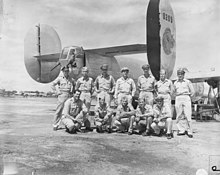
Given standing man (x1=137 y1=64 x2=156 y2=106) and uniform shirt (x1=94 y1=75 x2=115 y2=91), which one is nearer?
standing man (x1=137 y1=64 x2=156 y2=106)

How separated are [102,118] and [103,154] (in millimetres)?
1772

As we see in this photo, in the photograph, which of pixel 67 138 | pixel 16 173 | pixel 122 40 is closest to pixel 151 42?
pixel 122 40

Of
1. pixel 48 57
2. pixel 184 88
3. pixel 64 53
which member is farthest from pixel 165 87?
pixel 48 57

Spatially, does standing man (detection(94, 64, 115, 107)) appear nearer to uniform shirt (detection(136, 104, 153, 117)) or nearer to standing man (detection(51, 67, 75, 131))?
standing man (detection(51, 67, 75, 131))

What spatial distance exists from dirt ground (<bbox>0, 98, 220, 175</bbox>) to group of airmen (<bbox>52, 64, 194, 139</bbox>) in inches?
11.5

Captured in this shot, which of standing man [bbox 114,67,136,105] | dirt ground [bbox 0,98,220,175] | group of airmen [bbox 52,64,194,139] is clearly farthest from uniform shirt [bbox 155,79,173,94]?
dirt ground [bbox 0,98,220,175]

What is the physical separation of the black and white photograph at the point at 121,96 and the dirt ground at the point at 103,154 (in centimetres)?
1

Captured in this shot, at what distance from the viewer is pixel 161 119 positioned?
5.39m

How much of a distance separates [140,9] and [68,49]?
465cm

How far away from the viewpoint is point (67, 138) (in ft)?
16.9

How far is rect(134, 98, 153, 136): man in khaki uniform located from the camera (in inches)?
214

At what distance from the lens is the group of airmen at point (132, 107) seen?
5512 mm

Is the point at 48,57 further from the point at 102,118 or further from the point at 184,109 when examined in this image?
the point at 184,109

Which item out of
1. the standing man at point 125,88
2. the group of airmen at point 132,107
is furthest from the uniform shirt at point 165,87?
the standing man at point 125,88
